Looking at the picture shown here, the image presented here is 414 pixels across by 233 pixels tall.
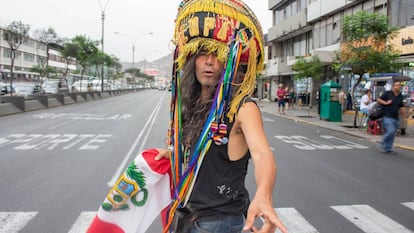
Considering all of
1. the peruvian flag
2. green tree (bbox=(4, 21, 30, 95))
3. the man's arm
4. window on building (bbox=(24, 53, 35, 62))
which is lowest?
the peruvian flag

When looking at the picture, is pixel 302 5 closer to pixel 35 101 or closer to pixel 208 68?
pixel 35 101

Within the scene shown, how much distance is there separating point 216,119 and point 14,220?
12.7 feet

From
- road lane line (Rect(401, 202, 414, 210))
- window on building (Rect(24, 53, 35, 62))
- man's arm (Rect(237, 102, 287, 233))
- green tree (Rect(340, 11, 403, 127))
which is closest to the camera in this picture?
man's arm (Rect(237, 102, 287, 233))

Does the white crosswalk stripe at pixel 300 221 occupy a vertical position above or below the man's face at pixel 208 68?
below

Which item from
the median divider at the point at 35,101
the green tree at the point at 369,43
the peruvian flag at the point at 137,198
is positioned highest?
the green tree at the point at 369,43

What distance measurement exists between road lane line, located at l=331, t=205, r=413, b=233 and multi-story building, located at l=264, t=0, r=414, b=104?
51.6 feet

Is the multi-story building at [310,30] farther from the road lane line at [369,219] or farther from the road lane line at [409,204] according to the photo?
the road lane line at [369,219]

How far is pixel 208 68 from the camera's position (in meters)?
2.00

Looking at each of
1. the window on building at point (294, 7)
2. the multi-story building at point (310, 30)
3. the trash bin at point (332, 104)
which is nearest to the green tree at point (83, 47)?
the multi-story building at point (310, 30)

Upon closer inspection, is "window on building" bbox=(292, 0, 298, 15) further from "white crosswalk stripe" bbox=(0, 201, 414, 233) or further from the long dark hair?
the long dark hair

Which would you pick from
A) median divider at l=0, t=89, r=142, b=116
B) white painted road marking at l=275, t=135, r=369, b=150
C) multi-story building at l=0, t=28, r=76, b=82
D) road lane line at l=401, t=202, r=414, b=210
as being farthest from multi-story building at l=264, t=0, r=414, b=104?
multi-story building at l=0, t=28, r=76, b=82

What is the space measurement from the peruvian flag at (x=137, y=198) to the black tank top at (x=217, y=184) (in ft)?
0.92

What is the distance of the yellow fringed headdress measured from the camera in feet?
6.31

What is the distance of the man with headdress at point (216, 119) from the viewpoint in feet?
6.15
